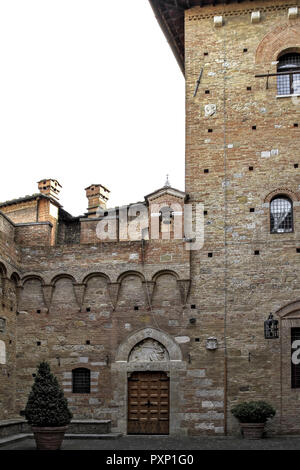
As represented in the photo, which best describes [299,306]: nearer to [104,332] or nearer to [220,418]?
[220,418]

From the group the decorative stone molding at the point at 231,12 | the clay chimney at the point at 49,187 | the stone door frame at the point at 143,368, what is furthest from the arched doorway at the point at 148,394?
the clay chimney at the point at 49,187

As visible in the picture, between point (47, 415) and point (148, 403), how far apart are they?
3.85 m

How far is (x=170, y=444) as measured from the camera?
1628 cm

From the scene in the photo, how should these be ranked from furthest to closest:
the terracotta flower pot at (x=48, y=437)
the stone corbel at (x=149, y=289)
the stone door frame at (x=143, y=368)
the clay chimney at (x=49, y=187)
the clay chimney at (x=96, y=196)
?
the clay chimney at (x=96, y=196) → the clay chimney at (x=49, y=187) → the stone corbel at (x=149, y=289) → the stone door frame at (x=143, y=368) → the terracotta flower pot at (x=48, y=437)

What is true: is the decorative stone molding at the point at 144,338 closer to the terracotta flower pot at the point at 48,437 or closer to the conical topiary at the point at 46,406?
the conical topiary at the point at 46,406

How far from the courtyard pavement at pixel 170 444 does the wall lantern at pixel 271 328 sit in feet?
8.57

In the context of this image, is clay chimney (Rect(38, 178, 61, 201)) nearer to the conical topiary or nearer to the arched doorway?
the arched doorway

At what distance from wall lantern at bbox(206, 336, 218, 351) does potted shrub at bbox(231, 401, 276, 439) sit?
1.75 m

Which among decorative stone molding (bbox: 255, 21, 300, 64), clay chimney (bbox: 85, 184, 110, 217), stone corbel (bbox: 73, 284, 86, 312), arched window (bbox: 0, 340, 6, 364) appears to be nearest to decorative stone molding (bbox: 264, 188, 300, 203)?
decorative stone molding (bbox: 255, 21, 300, 64)

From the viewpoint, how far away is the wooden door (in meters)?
18.3

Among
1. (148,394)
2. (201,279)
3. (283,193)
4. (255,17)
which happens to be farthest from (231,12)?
(148,394)

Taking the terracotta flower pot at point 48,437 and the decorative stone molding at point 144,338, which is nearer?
the terracotta flower pot at point 48,437

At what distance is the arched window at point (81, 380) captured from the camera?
61.9 ft

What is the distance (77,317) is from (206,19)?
980cm
